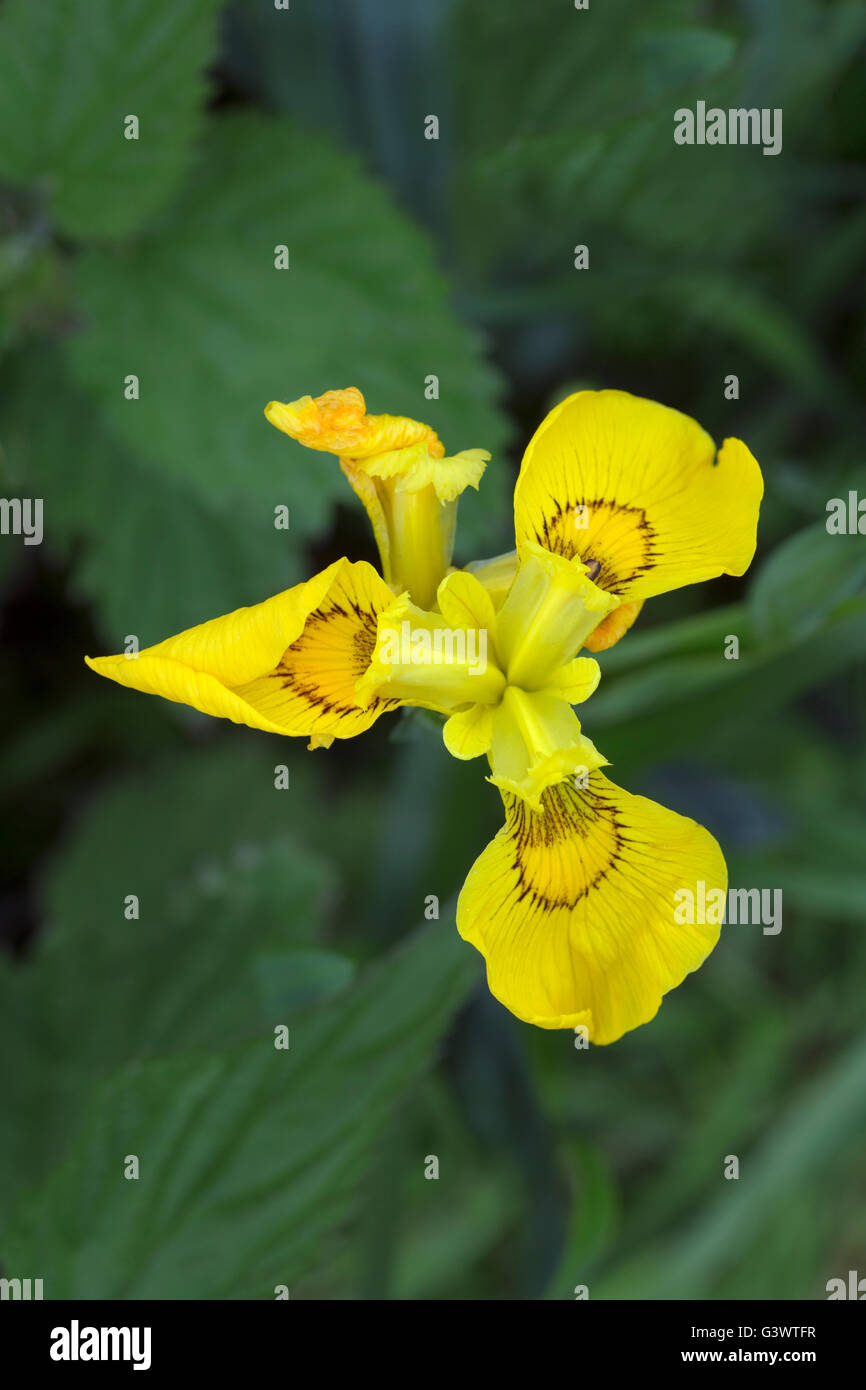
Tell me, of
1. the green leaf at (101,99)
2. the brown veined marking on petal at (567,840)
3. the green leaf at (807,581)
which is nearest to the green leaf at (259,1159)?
the brown veined marking on petal at (567,840)

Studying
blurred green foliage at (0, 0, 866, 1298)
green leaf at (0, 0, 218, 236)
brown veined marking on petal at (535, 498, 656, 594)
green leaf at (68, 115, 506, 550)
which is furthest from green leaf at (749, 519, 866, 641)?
green leaf at (0, 0, 218, 236)

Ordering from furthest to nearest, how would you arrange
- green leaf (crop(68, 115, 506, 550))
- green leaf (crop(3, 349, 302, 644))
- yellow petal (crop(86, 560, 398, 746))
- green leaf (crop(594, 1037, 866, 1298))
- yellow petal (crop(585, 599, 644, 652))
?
1. green leaf (crop(594, 1037, 866, 1298))
2. green leaf (crop(3, 349, 302, 644))
3. green leaf (crop(68, 115, 506, 550))
4. yellow petal (crop(585, 599, 644, 652))
5. yellow petal (crop(86, 560, 398, 746))

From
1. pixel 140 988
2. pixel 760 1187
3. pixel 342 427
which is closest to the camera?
pixel 342 427

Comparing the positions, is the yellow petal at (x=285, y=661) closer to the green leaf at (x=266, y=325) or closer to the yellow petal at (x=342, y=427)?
the yellow petal at (x=342, y=427)

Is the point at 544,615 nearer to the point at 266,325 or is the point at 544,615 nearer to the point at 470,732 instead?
the point at 470,732

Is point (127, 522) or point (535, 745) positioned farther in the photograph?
point (127, 522)

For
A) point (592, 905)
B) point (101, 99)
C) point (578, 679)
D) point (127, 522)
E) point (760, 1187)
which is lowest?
point (760, 1187)

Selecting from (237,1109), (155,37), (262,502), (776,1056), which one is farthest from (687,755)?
(155,37)

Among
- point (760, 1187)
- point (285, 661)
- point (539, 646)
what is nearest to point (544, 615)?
point (539, 646)

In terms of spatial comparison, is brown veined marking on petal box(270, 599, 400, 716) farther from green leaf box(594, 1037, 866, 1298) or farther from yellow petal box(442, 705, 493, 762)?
Answer: green leaf box(594, 1037, 866, 1298)
